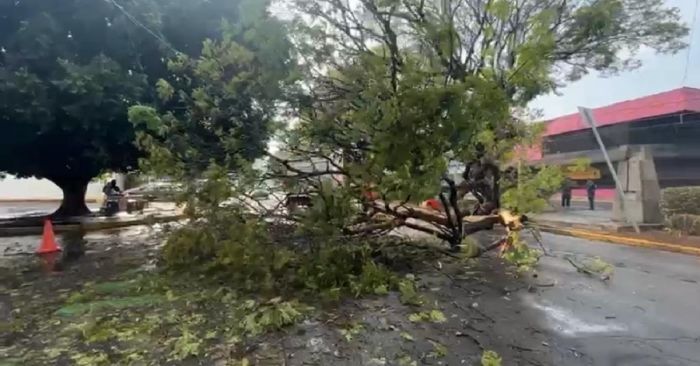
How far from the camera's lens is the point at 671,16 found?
9828mm

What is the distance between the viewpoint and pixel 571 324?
4.25 m

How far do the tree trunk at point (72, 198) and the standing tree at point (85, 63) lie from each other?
2710 mm

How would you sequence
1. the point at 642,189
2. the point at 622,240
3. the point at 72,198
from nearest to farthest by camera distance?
the point at 622,240 < the point at 642,189 < the point at 72,198

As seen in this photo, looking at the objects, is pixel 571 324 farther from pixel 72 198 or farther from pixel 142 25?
pixel 72 198

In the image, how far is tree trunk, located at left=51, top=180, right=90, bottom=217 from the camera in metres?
14.6

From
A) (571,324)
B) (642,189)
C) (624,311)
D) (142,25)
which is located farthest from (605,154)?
(142,25)

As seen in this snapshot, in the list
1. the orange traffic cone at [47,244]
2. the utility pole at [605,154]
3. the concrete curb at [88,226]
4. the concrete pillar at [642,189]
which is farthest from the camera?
the concrete curb at [88,226]

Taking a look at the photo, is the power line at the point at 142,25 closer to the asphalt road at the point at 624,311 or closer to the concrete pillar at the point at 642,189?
the asphalt road at the point at 624,311

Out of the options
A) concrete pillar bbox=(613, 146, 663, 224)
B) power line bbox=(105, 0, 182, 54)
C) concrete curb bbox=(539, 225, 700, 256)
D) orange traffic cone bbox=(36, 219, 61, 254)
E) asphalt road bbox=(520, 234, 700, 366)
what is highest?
power line bbox=(105, 0, 182, 54)

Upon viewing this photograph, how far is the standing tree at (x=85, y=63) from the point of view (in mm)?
9195

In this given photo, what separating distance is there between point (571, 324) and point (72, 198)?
15.1m

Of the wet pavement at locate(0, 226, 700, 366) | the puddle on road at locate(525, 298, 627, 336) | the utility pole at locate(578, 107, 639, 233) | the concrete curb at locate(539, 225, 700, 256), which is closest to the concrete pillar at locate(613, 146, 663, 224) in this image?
the utility pole at locate(578, 107, 639, 233)

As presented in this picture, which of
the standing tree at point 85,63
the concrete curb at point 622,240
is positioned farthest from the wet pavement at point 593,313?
the standing tree at point 85,63

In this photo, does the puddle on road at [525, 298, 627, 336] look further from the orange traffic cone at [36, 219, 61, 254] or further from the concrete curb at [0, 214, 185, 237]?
the concrete curb at [0, 214, 185, 237]
